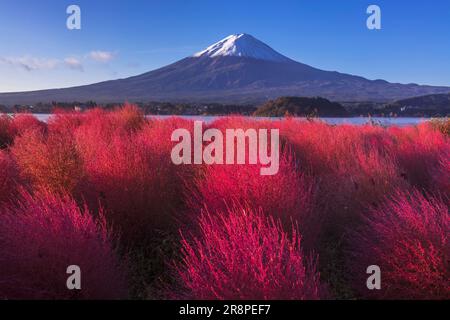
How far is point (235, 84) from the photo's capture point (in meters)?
→ 94.8

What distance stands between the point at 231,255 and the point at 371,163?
3473 mm

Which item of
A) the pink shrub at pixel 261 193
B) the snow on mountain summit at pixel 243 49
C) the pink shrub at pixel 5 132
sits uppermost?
the snow on mountain summit at pixel 243 49

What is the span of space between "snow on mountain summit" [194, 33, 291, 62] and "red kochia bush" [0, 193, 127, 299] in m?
108

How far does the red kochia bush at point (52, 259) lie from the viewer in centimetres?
299

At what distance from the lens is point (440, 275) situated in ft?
10.3

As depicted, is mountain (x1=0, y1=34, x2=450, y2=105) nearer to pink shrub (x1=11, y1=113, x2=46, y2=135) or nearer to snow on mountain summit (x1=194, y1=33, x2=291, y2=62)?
snow on mountain summit (x1=194, y1=33, x2=291, y2=62)

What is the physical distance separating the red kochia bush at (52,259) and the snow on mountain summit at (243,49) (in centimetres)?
10775

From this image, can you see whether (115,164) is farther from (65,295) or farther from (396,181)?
(396,181)

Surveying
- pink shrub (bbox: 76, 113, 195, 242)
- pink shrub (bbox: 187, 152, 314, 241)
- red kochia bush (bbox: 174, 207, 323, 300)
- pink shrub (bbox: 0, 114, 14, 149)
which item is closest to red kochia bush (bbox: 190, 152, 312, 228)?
pink shrub (bbox: 187, 152, 314, 241)

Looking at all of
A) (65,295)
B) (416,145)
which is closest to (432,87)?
(416,145)

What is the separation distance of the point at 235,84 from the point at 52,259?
3682 inches

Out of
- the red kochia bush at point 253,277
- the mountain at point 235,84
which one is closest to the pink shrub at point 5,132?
the red kochia bush at point 253,277

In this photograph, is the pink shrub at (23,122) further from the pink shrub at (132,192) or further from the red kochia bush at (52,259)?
the red kochia bush at (52,259)

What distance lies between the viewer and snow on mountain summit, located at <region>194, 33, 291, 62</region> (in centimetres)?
11569
